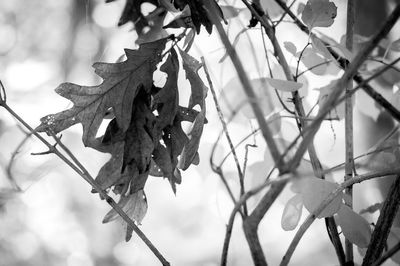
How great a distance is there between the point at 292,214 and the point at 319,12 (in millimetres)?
219

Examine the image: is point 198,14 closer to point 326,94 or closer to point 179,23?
point 179,23

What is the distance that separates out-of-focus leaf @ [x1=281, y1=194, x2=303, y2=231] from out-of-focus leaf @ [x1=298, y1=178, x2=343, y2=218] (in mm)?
34

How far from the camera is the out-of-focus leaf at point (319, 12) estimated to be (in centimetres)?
48

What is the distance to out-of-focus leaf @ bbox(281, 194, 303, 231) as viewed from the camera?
18.6 inches

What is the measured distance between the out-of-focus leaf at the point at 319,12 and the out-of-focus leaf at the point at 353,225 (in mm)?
198

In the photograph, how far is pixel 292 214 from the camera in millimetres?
479

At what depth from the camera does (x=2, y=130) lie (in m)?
1.74

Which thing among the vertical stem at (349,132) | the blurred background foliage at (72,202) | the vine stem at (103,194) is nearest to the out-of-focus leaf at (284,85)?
the vertical stem at (349,132)

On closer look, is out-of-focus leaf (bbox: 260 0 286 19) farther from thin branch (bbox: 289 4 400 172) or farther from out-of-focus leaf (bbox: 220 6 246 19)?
thin branch (bbox: 289 4 400 172)

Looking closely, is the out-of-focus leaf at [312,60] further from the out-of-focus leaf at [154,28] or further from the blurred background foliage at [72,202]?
the blurred background foliage at [72,202]

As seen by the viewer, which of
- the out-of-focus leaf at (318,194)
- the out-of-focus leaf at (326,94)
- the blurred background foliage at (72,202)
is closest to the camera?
the out-of-focus leaf at (318,194)

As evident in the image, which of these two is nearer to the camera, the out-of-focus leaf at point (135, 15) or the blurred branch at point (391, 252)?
the blurred branch at point (391, 252)

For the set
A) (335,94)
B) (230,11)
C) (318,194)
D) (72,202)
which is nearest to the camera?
(335,94)

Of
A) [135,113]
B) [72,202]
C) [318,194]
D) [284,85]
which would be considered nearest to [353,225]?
[318,194]
